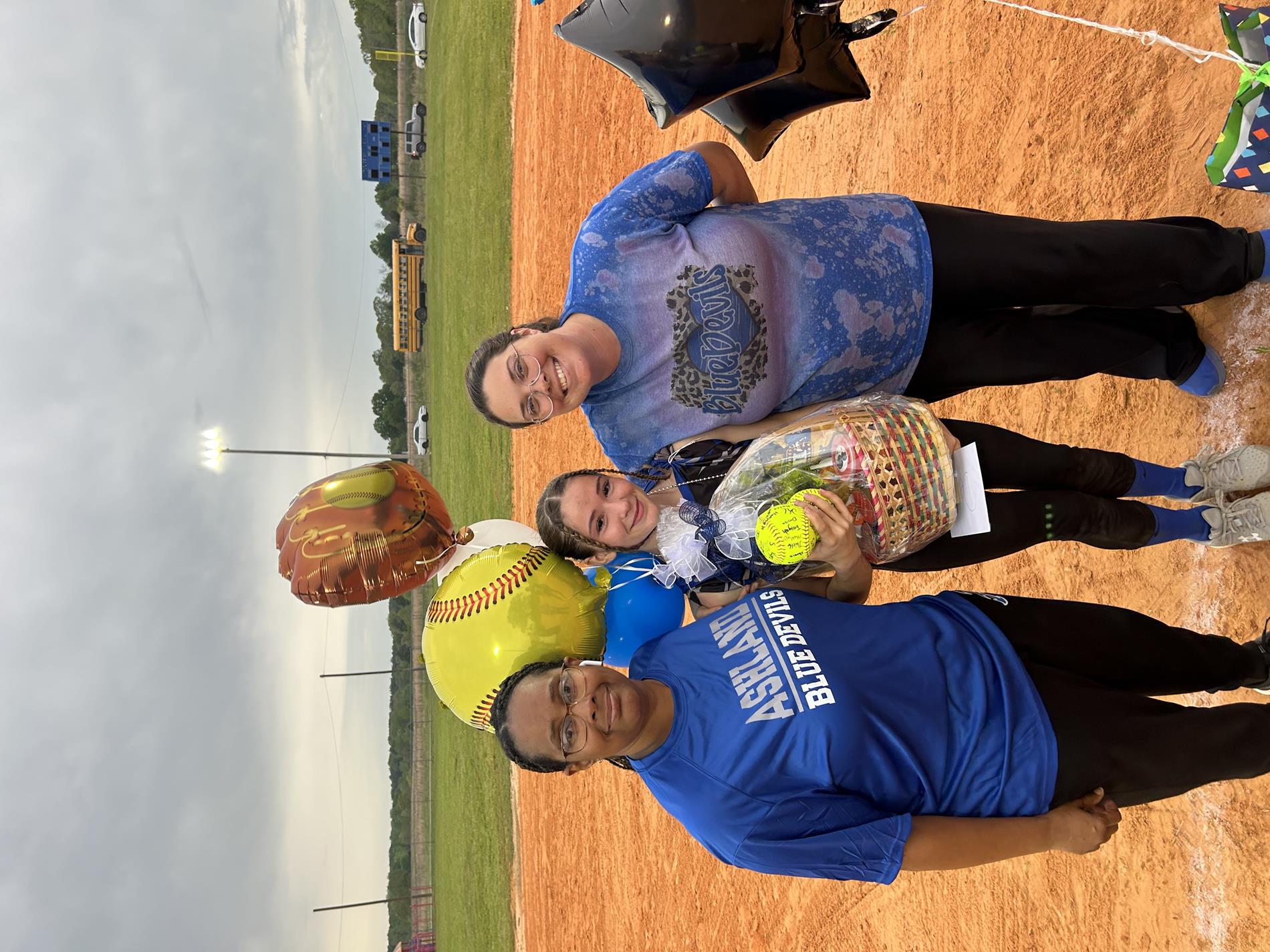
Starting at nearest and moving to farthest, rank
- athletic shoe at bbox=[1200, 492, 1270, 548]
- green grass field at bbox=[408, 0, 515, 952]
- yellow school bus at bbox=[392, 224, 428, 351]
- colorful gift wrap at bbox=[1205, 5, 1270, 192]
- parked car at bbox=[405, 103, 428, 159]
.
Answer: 1. colorful gift wrap at bbox=[1205, 5, 1270, 192]
2. athletic shoe at bbox=[1200, 492, 1270, 548]
3. green grass field at bbox=[408, 0, 515, 952]
4. parked car at bbox=[405, 103, 428, 159]
5. yellow school bus at bbox=[392, 224, 428, 351]

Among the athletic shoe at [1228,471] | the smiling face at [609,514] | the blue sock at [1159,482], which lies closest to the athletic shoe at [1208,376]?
the athletic shoe at [1228,471]

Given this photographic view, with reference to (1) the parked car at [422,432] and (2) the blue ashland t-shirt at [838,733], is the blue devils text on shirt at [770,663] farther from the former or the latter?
(1) the parked car at [422,432]

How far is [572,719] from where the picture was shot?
73.2 inches

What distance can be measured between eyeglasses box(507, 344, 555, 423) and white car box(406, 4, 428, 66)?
68.4 feet

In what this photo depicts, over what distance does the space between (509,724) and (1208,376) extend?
101 inches

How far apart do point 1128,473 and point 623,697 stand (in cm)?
166

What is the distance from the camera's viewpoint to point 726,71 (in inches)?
75.5

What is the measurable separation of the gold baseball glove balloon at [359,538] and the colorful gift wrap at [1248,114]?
2079 mm

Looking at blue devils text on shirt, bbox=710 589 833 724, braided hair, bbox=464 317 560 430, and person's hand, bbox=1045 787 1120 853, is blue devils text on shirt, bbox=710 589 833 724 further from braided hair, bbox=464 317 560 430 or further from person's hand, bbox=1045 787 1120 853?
braided hair, bbox=464 317 560 430

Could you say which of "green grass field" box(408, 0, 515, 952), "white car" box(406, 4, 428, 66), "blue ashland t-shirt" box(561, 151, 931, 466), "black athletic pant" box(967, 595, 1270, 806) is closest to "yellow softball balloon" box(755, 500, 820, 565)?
"blue ashland t-shirt" box(561, 151, 931, 466)

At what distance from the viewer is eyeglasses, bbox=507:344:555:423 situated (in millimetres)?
2043

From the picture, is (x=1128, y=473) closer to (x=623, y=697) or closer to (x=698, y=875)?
(x=623, y=697)

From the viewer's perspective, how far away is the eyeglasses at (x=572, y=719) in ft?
6.08

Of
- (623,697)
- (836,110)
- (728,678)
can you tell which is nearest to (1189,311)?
(728,678)
